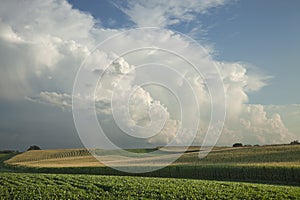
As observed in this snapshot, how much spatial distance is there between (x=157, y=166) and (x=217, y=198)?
20520mm

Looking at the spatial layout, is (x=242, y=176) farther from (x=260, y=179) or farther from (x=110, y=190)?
(x=110, y=190)

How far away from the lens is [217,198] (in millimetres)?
19891

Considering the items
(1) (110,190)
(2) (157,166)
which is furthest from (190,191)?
(2) (157,166)

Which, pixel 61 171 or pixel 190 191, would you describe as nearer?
pixel 190 191

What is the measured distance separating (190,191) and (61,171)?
26733 millimetres

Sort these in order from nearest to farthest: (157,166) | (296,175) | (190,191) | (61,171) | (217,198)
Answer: (217,198) < (190,191) < (296,175) < (157,166) < (61,171)

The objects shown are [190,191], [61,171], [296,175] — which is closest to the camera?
[190,191]

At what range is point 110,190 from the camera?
23156 mm

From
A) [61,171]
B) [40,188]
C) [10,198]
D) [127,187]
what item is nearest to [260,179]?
[127,187]

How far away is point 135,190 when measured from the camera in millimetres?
22500

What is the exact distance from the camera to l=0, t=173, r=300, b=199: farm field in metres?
20.5

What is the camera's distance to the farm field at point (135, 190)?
2047 cm

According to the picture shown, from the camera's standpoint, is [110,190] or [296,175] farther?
[296,175]

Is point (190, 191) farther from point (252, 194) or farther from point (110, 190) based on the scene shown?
point (110, 190)
